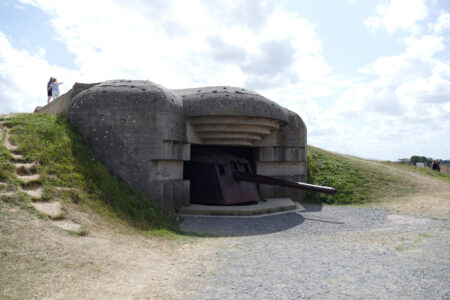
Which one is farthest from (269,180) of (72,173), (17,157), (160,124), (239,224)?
(17,157)

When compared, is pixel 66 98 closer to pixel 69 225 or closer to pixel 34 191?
pixel 34 191

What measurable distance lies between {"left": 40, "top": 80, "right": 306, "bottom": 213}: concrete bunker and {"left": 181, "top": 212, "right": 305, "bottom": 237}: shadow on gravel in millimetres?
778

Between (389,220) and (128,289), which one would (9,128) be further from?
(389,220)

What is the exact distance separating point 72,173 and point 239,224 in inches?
130

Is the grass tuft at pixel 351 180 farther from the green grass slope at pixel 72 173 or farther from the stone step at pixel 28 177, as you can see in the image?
the stone step at pixel 28 177

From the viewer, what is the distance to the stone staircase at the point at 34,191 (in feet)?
14.8

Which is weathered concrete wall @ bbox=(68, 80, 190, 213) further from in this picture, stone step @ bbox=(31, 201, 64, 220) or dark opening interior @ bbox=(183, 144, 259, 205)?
stone step @ bbox=(31, 201, 64, 220)

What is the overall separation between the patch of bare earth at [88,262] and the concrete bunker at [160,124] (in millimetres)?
2136

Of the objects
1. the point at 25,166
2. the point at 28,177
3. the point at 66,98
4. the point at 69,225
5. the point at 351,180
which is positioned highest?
the point at 66,98

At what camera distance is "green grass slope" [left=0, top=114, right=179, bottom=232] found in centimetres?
536

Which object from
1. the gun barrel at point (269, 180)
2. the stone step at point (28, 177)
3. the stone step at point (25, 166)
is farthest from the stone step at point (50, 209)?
the gun barrel at point (269, 180)

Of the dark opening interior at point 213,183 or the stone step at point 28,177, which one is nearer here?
the stone step at point 28,177

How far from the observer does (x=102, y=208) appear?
5.52m

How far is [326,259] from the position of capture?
14.7 ft
